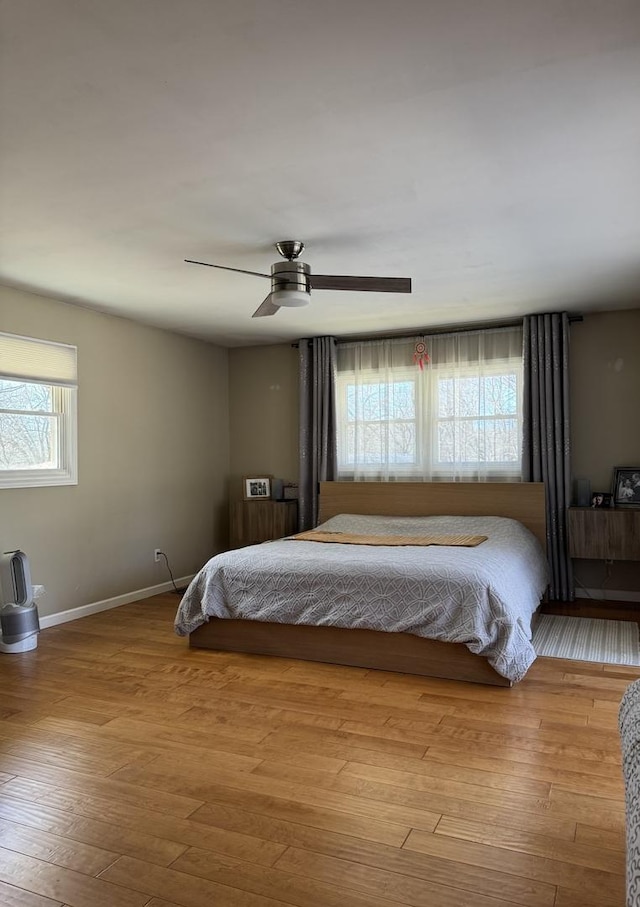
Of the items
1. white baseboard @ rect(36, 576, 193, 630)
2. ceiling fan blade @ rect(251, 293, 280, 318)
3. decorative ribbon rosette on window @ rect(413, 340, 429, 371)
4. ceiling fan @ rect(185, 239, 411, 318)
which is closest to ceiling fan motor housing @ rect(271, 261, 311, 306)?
ceiling fan @ rect(185, 239, 411, 318)

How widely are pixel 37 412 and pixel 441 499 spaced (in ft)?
10.8

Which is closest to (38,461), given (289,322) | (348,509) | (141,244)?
(141,244)

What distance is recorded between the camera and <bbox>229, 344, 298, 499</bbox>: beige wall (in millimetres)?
6621

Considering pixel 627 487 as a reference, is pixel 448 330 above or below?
above

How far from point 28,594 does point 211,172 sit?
9.56ft

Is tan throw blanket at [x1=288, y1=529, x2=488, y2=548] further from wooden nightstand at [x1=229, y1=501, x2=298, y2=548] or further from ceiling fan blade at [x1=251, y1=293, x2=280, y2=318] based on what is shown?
ceiling fan blade at [x1=251, y1=293, x2=280, y2=318]

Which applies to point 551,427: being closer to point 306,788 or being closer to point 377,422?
point 377,422

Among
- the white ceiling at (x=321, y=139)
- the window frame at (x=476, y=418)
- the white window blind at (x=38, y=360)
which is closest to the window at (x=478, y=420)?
the window frame at (x=476, y=418)

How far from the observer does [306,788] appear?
93.4 inches

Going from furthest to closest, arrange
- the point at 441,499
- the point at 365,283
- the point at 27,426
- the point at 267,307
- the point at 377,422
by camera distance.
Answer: the point at 377,422 < the point at 441,499 < the point at 27,426 < the point at 267,307 < the point at 365,283

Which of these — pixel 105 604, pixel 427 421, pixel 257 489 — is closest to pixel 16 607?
pixel 105 604

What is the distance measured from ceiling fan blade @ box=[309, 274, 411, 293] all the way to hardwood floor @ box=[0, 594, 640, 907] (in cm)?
209

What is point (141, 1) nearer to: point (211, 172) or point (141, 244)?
point (211, 172)

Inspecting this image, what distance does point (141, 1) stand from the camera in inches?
69.1
